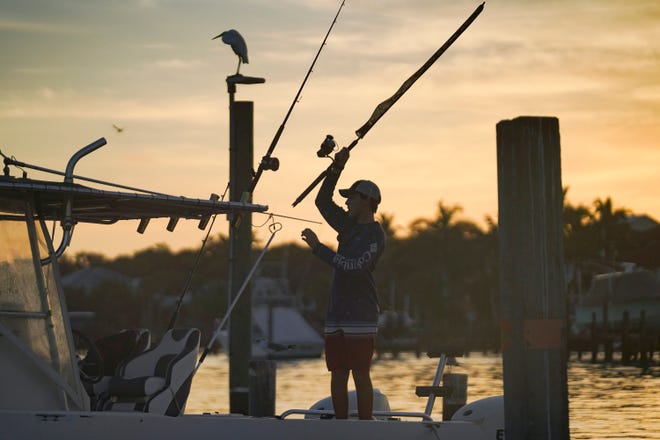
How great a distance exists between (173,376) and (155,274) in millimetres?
104180

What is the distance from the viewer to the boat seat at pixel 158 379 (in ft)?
33.6

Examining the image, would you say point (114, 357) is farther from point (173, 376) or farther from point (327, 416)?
point (327, 416)

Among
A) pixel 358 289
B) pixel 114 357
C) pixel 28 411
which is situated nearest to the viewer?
pixel 28 411

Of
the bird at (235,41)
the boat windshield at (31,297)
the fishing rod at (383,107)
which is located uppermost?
the bird at (235,41)

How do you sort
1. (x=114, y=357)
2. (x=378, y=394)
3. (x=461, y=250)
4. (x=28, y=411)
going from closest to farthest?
(x=28, y=411), (x=114, y=357), (x=378, y=394), (x=461, y=250)

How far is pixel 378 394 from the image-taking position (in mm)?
12578

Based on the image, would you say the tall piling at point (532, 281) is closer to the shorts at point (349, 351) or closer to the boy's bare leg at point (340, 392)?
the shorts at point (349, 351)

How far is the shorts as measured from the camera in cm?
998

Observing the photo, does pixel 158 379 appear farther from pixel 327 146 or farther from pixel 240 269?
pixel 240 269

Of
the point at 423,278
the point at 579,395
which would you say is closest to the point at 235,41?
the point at 579,395

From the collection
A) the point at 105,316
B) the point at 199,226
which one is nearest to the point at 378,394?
the point at 199,226

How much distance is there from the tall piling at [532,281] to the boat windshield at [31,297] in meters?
3.15

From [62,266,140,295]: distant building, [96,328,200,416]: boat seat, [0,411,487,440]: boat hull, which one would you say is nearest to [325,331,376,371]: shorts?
[0,411,487,440]: boat hull

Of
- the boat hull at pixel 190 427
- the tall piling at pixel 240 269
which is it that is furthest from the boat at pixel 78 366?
the tall piling at pixel 240 269
